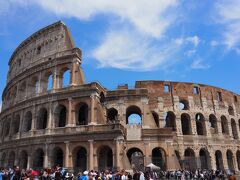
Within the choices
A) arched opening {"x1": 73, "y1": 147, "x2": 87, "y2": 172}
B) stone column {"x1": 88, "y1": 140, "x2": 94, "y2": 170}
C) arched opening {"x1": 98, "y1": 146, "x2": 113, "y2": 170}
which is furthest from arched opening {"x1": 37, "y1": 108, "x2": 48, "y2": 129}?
arched opening {"x1": 98, "y1": 146, "x2": 113, "y2": 170}

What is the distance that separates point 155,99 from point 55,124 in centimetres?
1154

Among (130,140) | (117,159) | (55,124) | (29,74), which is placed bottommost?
(117,159)

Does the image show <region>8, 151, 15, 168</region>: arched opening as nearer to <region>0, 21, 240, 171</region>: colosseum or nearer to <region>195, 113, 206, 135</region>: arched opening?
<region>0, 21, 240, 171</region>: colosseum

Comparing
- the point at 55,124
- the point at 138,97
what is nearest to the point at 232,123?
the point at 138,97

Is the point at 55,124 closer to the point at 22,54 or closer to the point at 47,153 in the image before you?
the point at 47,153

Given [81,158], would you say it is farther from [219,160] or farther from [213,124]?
[213,124]

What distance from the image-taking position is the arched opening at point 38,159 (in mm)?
25656

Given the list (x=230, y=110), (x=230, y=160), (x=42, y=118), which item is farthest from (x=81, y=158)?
(x=230, y=110)

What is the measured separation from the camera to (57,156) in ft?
86.6

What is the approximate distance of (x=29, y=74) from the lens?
30000 millimetres

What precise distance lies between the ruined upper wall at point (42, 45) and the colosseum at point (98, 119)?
0.11m

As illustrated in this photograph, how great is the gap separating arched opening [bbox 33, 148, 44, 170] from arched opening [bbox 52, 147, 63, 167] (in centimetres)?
167

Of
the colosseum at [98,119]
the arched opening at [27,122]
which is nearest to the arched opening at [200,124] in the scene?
the colosseum at [98,119]

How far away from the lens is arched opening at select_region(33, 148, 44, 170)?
84.2 feet
